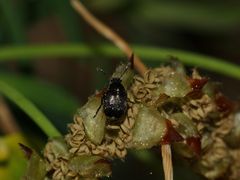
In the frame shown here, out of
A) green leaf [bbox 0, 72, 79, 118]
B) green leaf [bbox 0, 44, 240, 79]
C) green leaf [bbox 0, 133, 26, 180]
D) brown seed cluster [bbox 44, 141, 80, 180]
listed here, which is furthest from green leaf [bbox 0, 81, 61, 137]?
green leaf [bbox 0, 72, 79, 118]

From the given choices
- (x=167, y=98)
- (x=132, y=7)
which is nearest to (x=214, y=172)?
(x=167, y=98)

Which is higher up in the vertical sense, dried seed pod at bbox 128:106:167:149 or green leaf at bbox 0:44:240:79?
green leaf at bbox 0:44:240:79

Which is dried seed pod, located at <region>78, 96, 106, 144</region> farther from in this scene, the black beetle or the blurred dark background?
the blurred dark background

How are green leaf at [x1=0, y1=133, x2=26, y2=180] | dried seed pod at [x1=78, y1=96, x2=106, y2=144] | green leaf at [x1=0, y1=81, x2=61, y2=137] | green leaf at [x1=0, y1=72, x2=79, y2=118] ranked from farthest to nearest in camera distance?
green leaf at [x1=0, y1=72, x2=79, y2=118] < green leaf at [x1=0, y1=133, x2=26, y2=180] < green leaf at [x1=0, y1=81, x2=61, y2=137] < dried seed pod at [x1=78, y1=96, x2=106, y2=144]

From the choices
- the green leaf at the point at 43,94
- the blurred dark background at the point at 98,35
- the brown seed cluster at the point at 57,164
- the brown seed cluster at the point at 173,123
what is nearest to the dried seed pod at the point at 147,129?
the brown seed cluster at the point at 173,123

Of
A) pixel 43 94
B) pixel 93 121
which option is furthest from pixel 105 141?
pixel 43 94

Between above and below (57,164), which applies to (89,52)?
above

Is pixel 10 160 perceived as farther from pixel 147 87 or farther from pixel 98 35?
pixel 98 35
